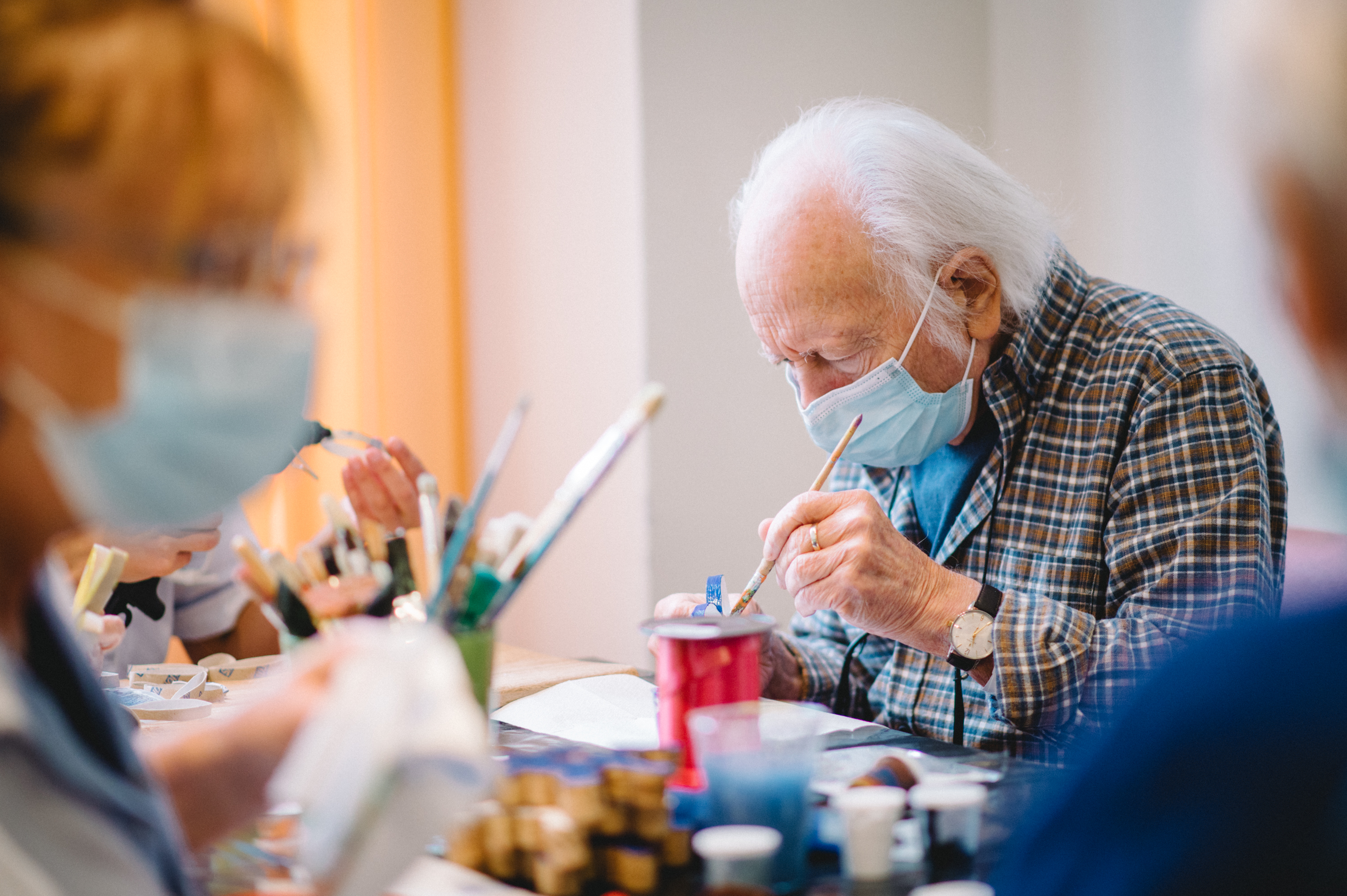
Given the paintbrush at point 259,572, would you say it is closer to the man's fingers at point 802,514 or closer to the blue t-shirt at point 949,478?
the man's fingers at point 802,514

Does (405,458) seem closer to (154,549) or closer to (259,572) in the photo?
(154,549)

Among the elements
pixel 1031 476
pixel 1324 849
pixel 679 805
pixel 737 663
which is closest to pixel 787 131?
pixel 1031 476

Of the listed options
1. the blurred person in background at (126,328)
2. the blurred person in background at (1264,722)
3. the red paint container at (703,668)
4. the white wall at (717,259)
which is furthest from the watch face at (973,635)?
the white wall at (717,259)

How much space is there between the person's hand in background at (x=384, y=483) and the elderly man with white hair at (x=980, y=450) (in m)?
0.36

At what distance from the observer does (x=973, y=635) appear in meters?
1.25

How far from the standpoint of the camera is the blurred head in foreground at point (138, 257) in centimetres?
50

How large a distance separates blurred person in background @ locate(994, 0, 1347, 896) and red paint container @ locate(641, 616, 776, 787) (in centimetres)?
43

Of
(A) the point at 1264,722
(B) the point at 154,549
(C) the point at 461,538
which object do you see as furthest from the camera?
(B) the point at 154,549

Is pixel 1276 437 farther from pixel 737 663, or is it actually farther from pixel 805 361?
pixel 737 663

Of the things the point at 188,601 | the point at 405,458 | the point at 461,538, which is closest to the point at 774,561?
the point at 405,458

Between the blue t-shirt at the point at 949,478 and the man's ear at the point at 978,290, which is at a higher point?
the man's ear at the point at 978,290

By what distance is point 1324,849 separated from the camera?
468mm

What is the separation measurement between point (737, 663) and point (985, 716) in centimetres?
58

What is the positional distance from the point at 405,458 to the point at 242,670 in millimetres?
461
